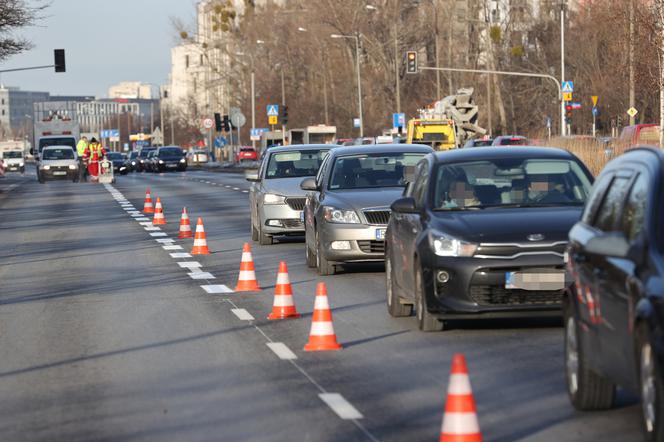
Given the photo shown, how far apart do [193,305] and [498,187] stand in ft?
12.4

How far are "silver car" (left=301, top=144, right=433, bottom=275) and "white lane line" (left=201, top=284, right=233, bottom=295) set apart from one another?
1434 mm

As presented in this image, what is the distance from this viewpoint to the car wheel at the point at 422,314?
1273cm

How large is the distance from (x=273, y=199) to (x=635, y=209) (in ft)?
54.0

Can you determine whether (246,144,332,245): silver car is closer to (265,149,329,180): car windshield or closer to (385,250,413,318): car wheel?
(265,149,329,180): car windshield

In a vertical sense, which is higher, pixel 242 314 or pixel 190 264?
pixel 242 314

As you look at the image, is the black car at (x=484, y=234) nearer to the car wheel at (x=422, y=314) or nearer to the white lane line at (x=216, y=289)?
the car wheel at (x=422, y=314)

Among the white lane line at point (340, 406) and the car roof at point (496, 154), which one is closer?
the white lane line at point (340, 406)

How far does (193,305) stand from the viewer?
16.0m

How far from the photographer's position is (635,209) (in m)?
8.05

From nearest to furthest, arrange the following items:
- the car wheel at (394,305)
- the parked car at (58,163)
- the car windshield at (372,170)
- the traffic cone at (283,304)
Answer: the car wheel at (394,305), the traffic cone at (283,304), the car windshield at (372,170), the parked car at (58,163)

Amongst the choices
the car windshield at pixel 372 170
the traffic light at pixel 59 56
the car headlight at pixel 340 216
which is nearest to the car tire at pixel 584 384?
the car headlight at pixel 340 216

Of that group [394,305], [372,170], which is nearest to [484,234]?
[394,305]

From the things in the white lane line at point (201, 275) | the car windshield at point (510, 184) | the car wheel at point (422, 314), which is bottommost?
the white lane line at point (201, 275)

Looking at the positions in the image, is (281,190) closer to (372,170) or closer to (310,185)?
(310,185)
